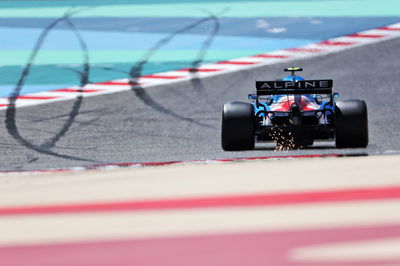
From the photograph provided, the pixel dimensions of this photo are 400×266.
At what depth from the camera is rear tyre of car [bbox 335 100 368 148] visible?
7.68m

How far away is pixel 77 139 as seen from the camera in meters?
9.57

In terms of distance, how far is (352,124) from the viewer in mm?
7707

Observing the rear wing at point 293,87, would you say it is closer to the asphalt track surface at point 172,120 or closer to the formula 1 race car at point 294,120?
the formula 1 race car at point 294,120

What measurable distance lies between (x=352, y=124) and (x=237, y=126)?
1143 mm

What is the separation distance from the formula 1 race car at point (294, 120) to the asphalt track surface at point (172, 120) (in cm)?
14

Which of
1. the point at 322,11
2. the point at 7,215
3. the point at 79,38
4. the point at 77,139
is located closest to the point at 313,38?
the point at 322,11

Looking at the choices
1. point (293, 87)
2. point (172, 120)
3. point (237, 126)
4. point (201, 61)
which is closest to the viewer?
point (237, 126)

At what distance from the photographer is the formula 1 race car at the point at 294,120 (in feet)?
25.3

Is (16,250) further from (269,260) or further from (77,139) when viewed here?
(77,139)

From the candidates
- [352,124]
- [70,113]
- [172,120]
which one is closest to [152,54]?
[70,113]

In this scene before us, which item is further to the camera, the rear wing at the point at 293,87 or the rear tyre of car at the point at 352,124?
the rear wing at the point at 293,87

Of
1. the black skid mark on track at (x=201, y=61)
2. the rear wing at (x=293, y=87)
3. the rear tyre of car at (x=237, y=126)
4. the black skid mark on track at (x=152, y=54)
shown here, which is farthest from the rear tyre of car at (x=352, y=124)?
the black skid mark on track at (x=201, y=61)

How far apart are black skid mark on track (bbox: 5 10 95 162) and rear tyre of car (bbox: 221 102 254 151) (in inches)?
60.2

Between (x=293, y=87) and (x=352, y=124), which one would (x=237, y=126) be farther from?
(x=352, y=124)
